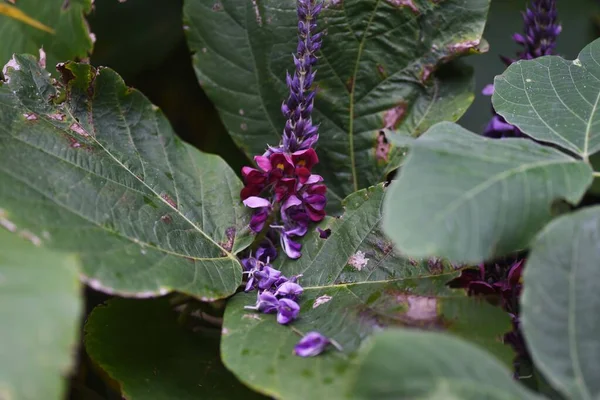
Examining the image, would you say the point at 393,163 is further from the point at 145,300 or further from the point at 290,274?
the point at 145,300

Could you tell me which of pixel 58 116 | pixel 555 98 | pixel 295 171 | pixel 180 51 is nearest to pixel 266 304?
pixel 295 171

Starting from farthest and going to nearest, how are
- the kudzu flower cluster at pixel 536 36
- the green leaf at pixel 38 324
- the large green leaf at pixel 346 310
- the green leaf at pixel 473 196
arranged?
the kudzu flower cluster at pixel 536 36
the large green leaf at pixel 346 310
the green leaf at pixel 473 196
the green leaf at pixel 38 324

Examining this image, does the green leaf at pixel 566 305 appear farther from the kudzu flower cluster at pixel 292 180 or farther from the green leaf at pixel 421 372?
the kudzu flower cluster at pixel 292 180

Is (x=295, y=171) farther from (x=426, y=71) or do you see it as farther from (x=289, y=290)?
(x=426, y=71)

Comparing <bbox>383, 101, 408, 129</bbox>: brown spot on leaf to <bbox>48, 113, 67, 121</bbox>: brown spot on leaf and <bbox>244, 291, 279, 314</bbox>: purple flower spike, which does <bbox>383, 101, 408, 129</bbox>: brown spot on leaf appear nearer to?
<bbox>244, 291, 279, 314</bbox>: purple flower spike

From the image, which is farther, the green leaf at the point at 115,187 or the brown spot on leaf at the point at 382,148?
the brown spot on leaf at the point at 382,148

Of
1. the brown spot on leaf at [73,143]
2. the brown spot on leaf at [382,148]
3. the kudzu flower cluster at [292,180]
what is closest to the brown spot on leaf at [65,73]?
the brown spot on leaf at [73,143]
